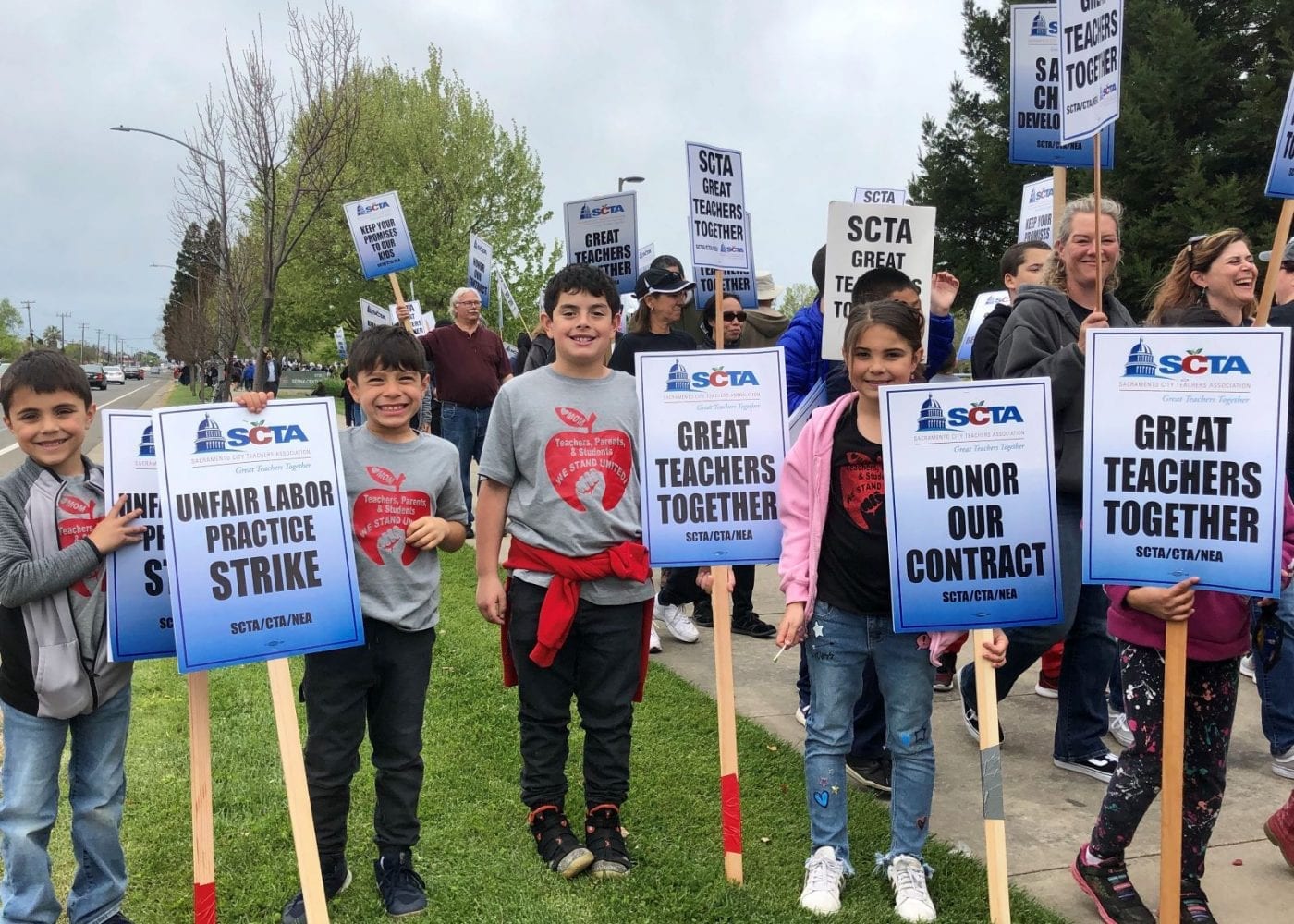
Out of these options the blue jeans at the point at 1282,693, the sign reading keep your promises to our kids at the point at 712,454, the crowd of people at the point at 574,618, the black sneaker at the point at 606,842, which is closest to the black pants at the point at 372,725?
the crowd of people at the point at 574,618

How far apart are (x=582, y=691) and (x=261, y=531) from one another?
4.34 ft

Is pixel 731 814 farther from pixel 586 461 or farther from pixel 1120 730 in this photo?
pixel 1120 730

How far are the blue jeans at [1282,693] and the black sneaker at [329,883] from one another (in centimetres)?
367

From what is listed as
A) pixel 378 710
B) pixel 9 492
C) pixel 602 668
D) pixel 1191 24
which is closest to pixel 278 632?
pixel 378 710

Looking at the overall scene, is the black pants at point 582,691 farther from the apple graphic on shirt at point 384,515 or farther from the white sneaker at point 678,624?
the white sneaker at point 678,624

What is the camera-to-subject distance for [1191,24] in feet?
72.6

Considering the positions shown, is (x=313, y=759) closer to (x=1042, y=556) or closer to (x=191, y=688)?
(x=191, y=688)

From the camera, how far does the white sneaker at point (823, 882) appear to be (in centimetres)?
→ 311

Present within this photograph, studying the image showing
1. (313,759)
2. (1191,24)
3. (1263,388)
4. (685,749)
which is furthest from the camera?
(1191,24)

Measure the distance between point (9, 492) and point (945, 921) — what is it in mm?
2950

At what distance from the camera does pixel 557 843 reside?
3.42m

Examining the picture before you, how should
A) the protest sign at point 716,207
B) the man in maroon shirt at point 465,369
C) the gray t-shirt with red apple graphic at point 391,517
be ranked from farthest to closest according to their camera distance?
1. the man in maroon shirt at point 465,369
2. the protest sign at point 716,207
3. the gray t-shirt with red apple graphic at point 391,517

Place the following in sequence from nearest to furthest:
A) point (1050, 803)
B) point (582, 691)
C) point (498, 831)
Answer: point (582, 691) < point (498, 831) < point (1050, 803)

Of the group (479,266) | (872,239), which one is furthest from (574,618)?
(479,266)
